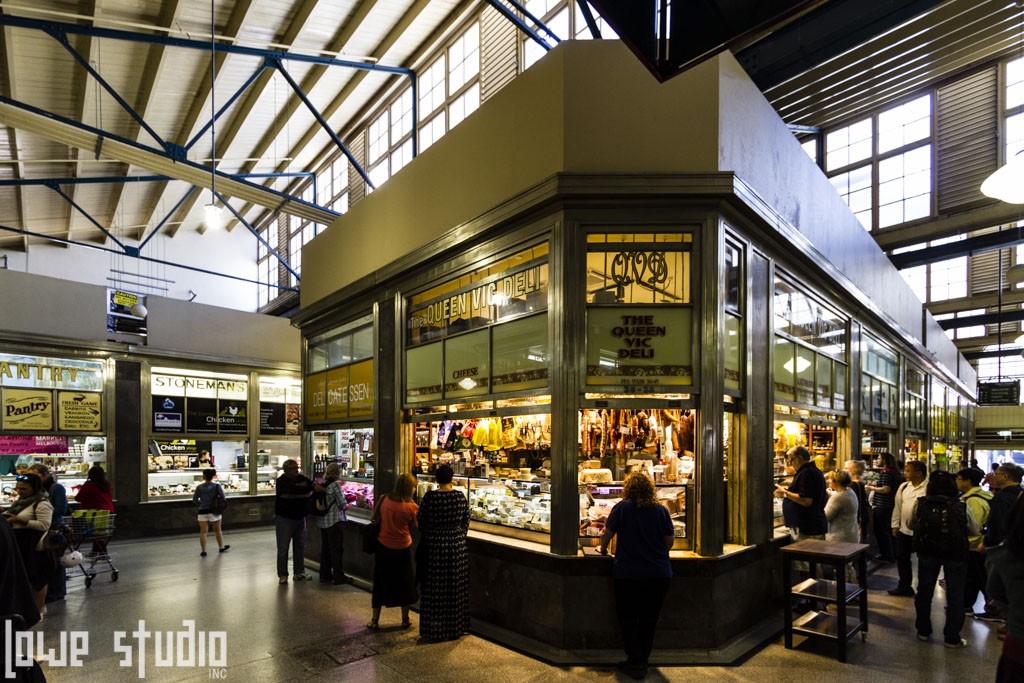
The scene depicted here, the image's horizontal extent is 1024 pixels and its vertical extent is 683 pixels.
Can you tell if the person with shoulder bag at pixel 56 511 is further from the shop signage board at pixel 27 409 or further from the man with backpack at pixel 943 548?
the man with backpack at pixel 943 548

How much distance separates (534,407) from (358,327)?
4261mm

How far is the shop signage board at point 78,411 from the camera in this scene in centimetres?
1279

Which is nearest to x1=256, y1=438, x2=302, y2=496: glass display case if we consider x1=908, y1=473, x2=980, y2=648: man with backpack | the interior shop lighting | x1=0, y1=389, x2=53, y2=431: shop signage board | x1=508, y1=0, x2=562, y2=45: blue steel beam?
x1=0, y1=389, x2=53, y2=431: shop signage board

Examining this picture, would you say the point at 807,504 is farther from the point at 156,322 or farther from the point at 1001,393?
the point at 1001,393

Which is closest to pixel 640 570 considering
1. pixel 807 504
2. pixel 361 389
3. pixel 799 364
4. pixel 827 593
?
pixel 827 593

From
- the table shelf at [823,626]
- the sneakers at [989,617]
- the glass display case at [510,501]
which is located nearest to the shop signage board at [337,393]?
the glass display case at [510,501]

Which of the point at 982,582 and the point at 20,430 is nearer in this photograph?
the point at 982,582

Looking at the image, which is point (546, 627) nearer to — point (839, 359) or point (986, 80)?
point (839, 359)

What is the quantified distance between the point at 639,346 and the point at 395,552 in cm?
311

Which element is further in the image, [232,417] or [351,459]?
[232,417]

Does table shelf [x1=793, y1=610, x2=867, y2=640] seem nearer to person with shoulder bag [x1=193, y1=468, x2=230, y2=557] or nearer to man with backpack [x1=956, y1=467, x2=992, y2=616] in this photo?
man with backpack [x1=956, y1=467, x2=992, y2=616]

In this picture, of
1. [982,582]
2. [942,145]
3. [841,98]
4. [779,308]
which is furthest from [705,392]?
[942,145]

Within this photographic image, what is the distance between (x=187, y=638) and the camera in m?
6.23

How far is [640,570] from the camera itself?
202 inches
